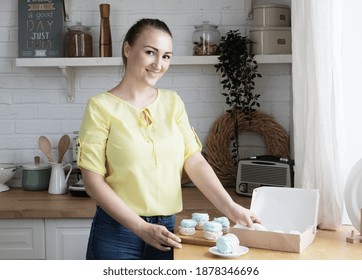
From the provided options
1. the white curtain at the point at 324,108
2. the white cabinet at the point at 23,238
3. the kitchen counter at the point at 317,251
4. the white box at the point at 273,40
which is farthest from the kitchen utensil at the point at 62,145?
the kitchen counter at the point at 317,251

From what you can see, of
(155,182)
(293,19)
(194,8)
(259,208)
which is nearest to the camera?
(155,182)

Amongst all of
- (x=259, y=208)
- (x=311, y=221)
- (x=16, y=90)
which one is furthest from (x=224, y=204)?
(x=16, y=90)

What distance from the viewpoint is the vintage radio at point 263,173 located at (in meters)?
2.84

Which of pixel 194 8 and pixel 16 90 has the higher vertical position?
pixel 194 8

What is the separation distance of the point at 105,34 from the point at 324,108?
137 centimetres

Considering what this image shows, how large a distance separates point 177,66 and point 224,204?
4.73 feet

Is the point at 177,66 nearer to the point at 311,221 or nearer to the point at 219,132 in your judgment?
the point at 219,132

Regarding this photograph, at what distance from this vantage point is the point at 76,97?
327 cm

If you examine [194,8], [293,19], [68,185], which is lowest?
[68,185]

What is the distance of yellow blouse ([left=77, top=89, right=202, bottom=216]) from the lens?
186 cm

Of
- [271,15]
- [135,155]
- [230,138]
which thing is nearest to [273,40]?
[271,15]

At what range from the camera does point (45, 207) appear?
2754 millimetres

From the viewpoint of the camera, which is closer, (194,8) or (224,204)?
(224,204)

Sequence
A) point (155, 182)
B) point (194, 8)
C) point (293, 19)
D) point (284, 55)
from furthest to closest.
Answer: point (194, 8), point (284, 55), point (293, 19), point (155, 182)
